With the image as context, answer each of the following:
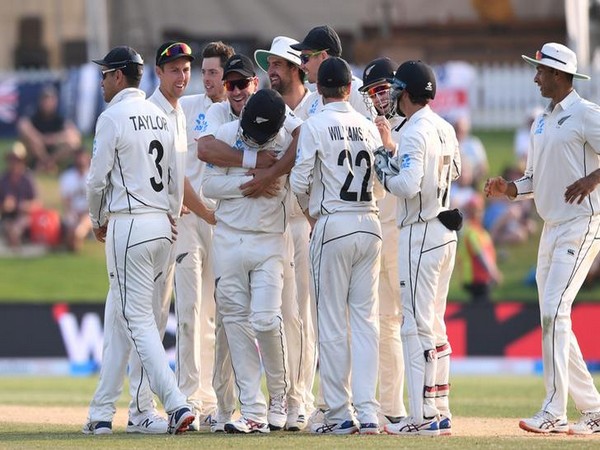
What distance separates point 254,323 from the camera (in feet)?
31.9

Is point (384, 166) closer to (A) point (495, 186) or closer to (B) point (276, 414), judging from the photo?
(A) point (495, 186)

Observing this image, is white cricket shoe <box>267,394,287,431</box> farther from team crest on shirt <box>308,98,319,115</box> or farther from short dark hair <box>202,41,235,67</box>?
short dark hair <box>202,41,235,67</box>

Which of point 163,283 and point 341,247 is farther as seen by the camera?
point 163,283

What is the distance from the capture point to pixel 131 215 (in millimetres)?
9633

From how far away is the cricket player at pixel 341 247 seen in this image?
9.55 meters

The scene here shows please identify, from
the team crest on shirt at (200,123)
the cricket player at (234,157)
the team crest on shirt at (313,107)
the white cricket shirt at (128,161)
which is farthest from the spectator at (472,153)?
the white cricket shirt at (128,161)

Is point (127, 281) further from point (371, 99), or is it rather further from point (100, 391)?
point (371, 99)

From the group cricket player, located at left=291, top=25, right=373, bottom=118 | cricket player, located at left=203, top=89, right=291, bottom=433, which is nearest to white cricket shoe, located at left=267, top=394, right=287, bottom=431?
cricket player, located at left=203, top=89, right=291, bottom=433

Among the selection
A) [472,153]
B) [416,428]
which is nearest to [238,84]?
[416,428]

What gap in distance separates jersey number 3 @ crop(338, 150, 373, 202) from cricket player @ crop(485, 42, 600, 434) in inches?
38.1

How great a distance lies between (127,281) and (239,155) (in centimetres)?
118

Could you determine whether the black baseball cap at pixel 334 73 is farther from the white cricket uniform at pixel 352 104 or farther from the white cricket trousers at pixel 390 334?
the white cricket trousers at pixel 390 334

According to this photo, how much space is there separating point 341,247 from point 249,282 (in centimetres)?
74

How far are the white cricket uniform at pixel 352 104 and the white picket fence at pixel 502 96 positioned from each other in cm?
1408
